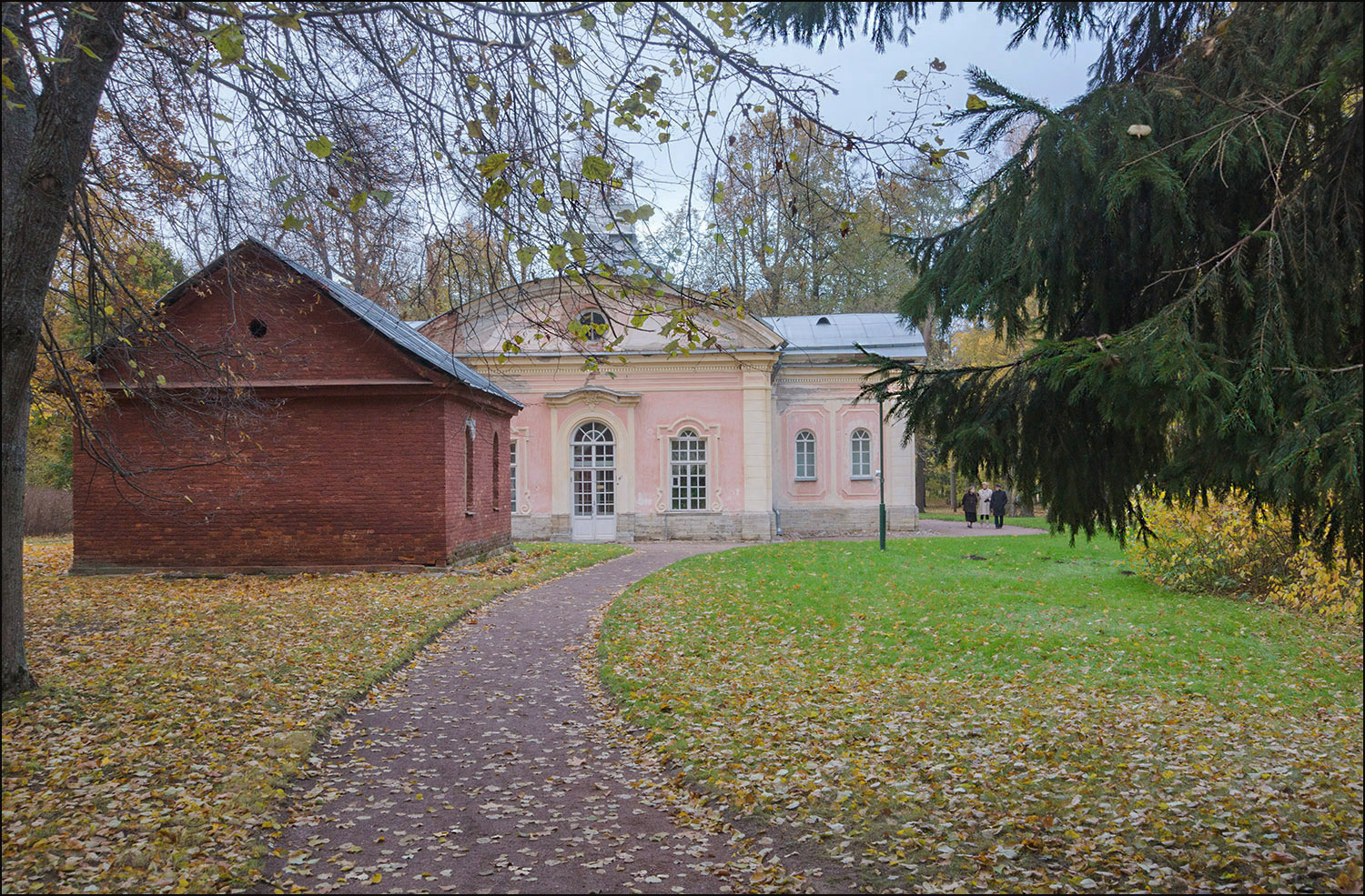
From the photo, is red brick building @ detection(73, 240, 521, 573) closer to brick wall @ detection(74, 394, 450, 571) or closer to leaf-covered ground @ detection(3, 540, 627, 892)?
brick wall @ detection(74, 394, 450, 571)

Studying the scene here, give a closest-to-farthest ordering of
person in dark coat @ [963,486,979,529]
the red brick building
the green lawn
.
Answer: the red brick building
the green lawn
person in dark coat @ [963,486,979,529]

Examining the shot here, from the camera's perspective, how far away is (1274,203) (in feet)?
13.6

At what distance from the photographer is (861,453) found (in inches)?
1112

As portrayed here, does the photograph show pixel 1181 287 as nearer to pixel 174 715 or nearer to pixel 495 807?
pixel 495 807

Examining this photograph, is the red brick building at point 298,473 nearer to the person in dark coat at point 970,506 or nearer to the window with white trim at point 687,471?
the window with white trim at point 687,471

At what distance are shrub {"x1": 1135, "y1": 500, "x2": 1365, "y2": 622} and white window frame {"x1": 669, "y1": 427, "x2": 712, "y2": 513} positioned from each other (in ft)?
46.4

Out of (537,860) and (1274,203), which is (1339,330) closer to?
(1274,203)

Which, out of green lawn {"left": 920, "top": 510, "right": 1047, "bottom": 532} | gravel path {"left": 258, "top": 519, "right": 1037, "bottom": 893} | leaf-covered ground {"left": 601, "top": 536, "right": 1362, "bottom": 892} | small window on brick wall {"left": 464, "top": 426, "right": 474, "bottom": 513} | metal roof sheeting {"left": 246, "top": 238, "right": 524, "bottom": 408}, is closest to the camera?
leaf-covered ground {"left": 601, "top": 536, "right": 1362, "bottom": 892}

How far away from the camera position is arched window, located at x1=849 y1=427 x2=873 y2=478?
28.1m

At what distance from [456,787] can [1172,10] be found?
20.3 ft

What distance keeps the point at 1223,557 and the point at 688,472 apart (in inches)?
632

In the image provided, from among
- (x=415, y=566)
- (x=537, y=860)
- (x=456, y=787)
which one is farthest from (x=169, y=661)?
(x=415, y=566)

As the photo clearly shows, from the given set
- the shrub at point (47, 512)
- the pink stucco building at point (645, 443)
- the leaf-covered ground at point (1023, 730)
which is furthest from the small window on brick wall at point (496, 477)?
the shrub at point (47, 512)

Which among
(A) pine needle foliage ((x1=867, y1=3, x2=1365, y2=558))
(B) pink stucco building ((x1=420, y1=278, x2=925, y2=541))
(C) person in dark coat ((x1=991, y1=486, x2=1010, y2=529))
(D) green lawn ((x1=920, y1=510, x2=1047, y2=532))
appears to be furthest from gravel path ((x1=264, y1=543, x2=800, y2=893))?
(D) green lawn ((x1=920, y1=510, x2=1047, y2=532))
